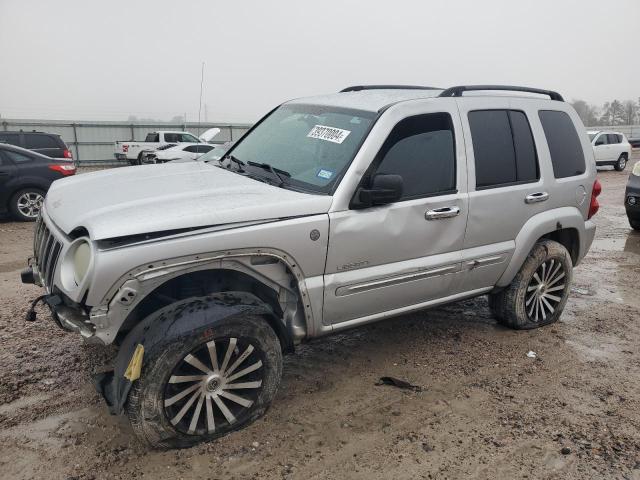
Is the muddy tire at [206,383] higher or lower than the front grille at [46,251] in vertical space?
lower

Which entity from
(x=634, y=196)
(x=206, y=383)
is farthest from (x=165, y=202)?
(x=634, y=196)

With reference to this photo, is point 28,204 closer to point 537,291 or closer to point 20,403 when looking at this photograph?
point 20,403

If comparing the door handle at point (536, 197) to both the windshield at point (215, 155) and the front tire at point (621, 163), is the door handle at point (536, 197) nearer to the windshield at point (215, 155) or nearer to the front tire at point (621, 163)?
the windshield at point (215, 155)

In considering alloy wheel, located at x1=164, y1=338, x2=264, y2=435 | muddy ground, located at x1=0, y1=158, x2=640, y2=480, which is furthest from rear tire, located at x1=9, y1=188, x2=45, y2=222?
alloy wheel, located at x1=164, y1=338, x2=264, y2=435

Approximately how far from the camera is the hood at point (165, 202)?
2.61 metres

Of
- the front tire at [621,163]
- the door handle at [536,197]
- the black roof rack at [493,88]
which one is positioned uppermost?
the black roof rack at [493,88]

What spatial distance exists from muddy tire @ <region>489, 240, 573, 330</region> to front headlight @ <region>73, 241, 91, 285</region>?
10.7ft

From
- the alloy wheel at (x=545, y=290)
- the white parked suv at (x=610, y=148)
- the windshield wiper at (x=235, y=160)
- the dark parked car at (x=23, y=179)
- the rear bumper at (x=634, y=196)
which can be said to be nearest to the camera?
the windshield wiper at (x=235, y=160)

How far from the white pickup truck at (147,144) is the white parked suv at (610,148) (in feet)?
53.8

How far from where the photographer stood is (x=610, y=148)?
21438 millimetres

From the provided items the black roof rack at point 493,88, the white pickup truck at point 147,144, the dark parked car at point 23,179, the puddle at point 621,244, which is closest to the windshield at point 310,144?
the black roof rack at point 493,88

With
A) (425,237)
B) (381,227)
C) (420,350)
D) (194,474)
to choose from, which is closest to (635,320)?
(420,350)

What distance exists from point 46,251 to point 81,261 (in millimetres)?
608

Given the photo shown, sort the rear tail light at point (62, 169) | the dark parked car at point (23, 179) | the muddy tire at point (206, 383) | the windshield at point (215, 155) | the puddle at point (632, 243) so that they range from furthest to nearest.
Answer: the rear tail light at point (62, 169) < the dark parked car at point (23, 179) < the puddle at point (632, 243) < the windshield at point (215, 155) < the muddy tire at point (206, 383)
